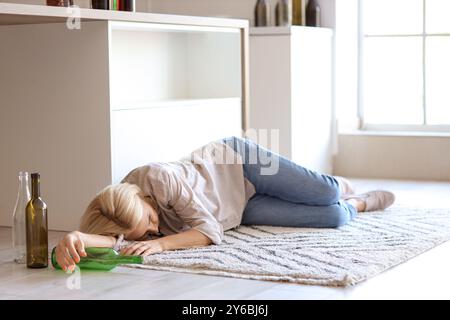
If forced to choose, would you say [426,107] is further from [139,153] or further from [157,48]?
[139,153]

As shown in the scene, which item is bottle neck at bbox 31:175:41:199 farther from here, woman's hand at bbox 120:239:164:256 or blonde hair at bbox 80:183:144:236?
woman's hand at bbox 120:239:164:256

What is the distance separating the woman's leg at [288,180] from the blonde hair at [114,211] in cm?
70

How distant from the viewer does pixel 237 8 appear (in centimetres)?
594

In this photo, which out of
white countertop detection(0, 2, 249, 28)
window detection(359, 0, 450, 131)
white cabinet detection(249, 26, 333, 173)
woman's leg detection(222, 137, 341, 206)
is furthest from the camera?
window detection(359, 0, 450, 131)

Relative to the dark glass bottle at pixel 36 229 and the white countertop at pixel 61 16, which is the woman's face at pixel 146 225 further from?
the white countertop at pixel 61 16

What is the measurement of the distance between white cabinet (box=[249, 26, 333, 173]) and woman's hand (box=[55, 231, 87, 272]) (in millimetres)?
2621

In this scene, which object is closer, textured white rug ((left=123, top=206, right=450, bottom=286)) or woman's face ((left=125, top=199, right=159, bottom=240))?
textured white rug ((left=123, top=206, right=450, bottom=286))

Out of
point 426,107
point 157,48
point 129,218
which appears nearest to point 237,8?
point 157,48

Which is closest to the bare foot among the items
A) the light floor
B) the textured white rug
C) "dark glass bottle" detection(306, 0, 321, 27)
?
the textured white rug

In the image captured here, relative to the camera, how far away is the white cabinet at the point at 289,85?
17.6 feet

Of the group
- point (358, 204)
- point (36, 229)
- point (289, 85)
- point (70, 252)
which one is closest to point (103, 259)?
point (70, 252)

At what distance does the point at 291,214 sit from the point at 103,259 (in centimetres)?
107

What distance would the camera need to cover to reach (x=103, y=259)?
302 centimetres

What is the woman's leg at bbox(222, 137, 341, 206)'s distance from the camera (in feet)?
12.4
